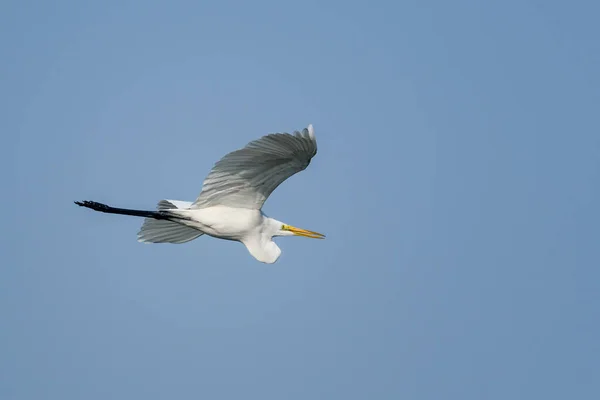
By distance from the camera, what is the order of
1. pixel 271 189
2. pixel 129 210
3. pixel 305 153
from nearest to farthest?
1. pixel 305 153
2. pixel 271 189
3. pixel 129 210

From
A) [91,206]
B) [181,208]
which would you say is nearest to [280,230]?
[181,208]

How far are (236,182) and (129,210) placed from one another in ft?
7.08

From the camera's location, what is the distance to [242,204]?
14.1 metres

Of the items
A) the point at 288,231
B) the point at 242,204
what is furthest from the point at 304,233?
the point at 242,204

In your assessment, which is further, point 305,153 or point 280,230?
point 280,230

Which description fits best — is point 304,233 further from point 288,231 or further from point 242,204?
point 242,204

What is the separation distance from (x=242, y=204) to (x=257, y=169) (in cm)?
92

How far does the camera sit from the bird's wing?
1251 cm

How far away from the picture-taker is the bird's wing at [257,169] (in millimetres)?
12508

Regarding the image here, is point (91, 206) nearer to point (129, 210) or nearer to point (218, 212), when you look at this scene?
point (129, 210)

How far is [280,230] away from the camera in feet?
48.8

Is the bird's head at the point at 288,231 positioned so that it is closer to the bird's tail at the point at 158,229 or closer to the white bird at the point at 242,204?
the white bird at the point at 242,204

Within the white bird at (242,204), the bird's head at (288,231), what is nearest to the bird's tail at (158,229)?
the white bird at (242,204)

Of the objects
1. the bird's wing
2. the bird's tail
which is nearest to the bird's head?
the bird's wing
